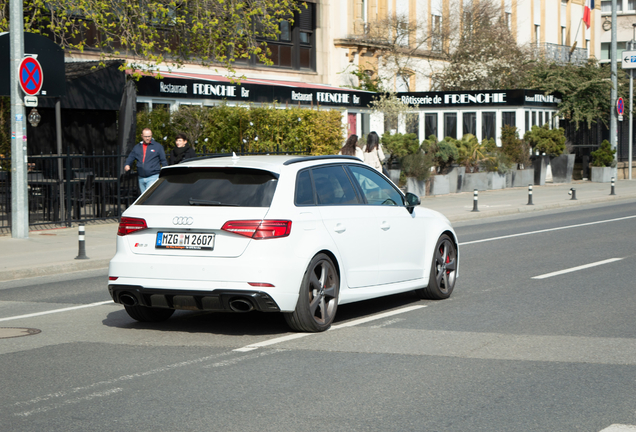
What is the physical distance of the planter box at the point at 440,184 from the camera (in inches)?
1131

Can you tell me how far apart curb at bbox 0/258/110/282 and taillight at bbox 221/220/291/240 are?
5848mm

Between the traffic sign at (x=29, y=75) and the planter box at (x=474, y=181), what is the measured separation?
1794 cm

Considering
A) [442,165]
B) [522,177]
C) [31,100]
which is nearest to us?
[31,100]

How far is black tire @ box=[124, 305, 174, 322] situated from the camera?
27.8 feet

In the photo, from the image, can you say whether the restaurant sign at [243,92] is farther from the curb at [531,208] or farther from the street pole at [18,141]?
the street pole at [18,141]

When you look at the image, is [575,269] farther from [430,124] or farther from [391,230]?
[430,124]

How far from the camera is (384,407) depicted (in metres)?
5.51

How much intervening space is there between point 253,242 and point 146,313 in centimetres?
170

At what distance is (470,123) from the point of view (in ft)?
124

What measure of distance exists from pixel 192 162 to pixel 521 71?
39.2 m

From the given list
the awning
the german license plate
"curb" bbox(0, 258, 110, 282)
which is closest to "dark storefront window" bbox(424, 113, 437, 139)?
the awning

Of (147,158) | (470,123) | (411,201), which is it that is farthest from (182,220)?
(470,123)

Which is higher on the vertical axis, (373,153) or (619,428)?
(373,153)

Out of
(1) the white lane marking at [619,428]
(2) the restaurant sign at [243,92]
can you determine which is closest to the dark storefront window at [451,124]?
(2) the restaurant sign at [243,92]
